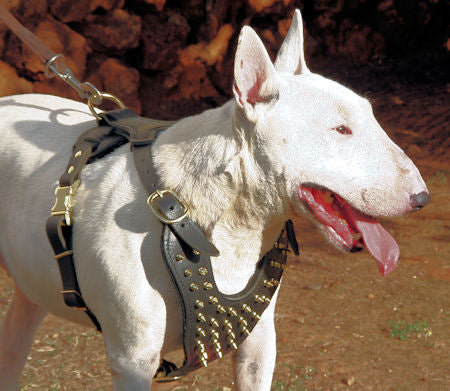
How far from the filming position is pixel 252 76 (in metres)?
2.00

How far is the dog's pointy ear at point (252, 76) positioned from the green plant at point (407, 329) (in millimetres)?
2419

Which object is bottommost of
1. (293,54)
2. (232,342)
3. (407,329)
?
(407,329)

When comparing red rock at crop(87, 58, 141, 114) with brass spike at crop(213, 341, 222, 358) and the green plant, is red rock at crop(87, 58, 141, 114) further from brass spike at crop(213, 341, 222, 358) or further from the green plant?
brass spike at crop(213, 341, 222, 358)

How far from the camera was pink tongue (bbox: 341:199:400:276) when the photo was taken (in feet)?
6.55

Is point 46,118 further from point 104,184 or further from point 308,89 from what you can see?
point 308,89

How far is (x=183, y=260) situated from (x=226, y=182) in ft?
0.89

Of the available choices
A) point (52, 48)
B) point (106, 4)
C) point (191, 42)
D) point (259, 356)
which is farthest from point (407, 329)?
point (191, 42)

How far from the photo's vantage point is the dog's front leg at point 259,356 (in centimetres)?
233

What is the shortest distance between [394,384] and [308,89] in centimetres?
203

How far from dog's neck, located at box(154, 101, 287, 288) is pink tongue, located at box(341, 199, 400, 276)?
0.22 meters

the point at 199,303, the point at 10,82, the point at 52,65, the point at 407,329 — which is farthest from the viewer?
the point at 10,82

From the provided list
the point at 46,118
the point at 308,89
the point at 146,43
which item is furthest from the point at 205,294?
the point at 146,43

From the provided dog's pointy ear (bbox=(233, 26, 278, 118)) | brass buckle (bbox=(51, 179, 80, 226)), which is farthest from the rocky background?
dog's pointy ear (bbox=(233, 26, 278, 118))

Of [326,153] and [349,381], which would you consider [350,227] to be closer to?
[326,153]
